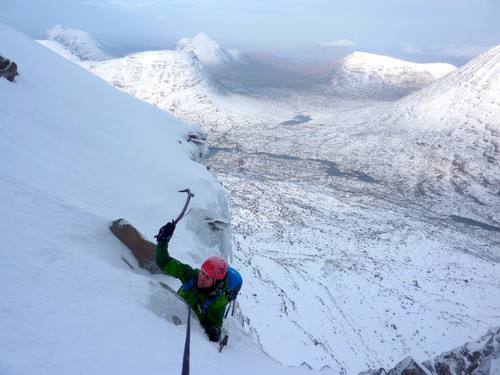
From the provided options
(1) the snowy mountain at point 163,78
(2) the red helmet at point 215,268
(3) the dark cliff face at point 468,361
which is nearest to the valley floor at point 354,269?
(3) the dark cliff face at point 468,361

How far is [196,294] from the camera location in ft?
23.1

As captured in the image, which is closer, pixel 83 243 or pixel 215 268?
pixel 215 268

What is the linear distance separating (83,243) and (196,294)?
272 centimetres

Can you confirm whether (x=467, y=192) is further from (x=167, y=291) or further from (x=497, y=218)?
(x=167, y=291)

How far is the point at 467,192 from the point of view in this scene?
6531cm

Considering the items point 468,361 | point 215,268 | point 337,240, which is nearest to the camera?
point 215,268

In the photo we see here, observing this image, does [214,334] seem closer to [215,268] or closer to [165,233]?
[215,268]

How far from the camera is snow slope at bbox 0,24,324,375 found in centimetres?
450

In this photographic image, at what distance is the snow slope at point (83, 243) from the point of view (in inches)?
177

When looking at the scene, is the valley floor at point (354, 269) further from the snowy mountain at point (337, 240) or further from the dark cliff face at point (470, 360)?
the dark cliff face at point (470, 360)

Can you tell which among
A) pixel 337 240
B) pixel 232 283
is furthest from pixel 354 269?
pixel 232 283

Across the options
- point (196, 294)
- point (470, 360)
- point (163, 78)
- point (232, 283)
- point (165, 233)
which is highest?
point (163, 78)

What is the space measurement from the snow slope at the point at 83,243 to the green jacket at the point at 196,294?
0.35 metres

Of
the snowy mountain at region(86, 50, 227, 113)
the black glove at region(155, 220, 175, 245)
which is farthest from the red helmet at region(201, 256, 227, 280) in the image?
the snowy mountain at region(86, 50, 227, 113)
